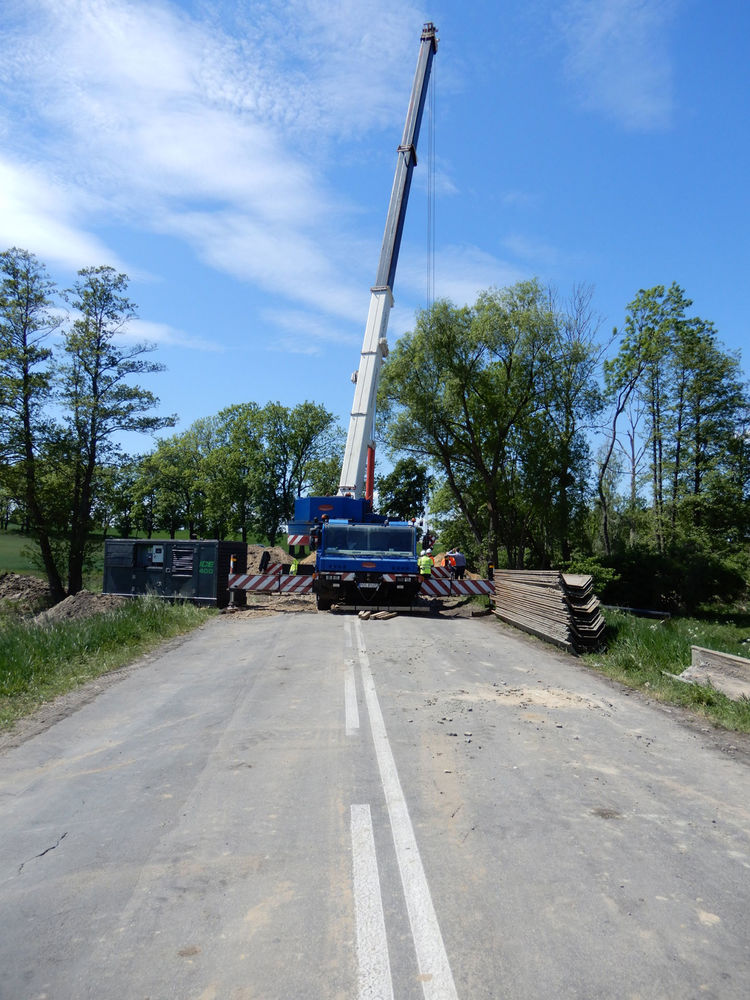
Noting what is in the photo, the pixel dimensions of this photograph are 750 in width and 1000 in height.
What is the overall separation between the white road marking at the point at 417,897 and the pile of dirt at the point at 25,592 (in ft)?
96.8

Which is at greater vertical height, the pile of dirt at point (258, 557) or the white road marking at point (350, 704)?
the pile of dirt at point (258, 557)

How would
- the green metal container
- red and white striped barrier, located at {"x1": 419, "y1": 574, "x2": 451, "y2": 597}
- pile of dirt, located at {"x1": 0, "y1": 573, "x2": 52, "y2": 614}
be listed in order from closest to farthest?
1. the green metal container
2. red and white striped barrier, located at {"x1": 419, "y1": 574, "x2": 451, "y2": 597}
3. pile of dirt, located at {"x1": 0, "y1": 573, "x2": 52, "y2": 614}

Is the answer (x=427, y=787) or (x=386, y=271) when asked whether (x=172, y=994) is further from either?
(x=386, y=271)

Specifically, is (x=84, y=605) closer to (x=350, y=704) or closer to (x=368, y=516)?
(x=368, y=516)

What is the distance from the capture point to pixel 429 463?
38.0 m

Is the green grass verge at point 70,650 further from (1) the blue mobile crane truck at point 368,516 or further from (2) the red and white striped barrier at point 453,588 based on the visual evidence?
(2) the red and white striped barrier at point 453,588

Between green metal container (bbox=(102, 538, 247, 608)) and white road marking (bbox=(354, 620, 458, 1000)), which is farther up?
green metal container (bbox=(102, 538, 247, 608))

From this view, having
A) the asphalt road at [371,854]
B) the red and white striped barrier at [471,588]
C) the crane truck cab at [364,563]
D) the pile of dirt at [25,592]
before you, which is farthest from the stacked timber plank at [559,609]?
the pile of dirt at [25,592]

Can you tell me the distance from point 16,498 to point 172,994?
32244mm

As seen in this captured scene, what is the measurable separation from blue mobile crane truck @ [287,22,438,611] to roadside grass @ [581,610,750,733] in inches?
259

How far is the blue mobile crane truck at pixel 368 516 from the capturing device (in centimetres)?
2056

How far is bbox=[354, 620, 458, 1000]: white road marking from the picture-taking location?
3.25 m

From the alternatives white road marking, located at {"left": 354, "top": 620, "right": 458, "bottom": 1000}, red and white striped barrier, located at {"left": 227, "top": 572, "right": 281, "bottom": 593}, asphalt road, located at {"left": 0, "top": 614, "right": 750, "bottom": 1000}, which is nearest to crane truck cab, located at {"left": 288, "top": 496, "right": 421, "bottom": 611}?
red and white striped barrier, located at {"left": 227, "top": 572, "right": 281, "bottom": 593}

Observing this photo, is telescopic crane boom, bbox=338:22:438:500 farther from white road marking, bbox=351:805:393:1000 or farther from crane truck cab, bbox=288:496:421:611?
white road marking, bbox=351:805:393:1000
